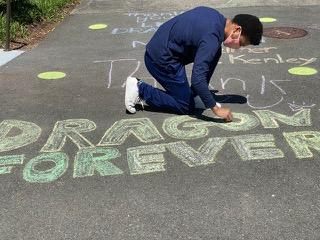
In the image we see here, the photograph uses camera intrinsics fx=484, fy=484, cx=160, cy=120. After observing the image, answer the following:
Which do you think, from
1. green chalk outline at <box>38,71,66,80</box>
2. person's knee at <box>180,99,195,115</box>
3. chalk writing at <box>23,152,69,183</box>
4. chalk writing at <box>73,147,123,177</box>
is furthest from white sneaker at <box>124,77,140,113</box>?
green chalk outline at <box>38,71,66,80</box>

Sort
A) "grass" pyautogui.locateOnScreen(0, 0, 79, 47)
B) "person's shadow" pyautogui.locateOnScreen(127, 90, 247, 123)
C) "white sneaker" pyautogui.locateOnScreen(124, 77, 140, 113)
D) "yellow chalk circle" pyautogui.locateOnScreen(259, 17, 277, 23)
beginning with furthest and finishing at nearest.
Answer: "yellow chalk circle" pyautogui.locateOnScreen(259, 17, 277, 23) < "grass" pyautogui.locateOnScreen(0, 0, 79, 47) < "white sneaker" pyautogui.locateOnScreen(124, 77, 140, 113) < "person's shadow" pyautogui.locateOnScreen(127, 90, 247, 123)

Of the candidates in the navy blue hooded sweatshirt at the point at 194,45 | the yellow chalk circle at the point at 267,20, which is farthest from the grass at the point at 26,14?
the navy blue hooded sweatshirt at the point at 194,45

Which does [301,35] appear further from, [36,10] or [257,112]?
[36,10]

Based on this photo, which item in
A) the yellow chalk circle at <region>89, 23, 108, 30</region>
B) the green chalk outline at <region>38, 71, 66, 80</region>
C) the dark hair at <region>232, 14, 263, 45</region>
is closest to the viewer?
the dark hair at <region>232, 14, 263, 45</region>

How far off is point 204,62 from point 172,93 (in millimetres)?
761

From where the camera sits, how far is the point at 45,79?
6488 mm

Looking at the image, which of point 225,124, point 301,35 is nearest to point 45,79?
point 225,124

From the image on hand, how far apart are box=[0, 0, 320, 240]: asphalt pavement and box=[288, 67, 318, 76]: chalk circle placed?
2 cm

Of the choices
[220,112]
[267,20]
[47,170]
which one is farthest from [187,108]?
[267,20]

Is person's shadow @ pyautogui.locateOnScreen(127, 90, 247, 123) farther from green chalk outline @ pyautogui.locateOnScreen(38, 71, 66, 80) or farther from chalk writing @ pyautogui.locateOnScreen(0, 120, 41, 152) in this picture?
green chalk outline @ pyautogui.locateOnScreen(38, 71, 66, 80)

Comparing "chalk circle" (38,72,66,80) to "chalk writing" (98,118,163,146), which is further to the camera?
"chalk circle" (38,72,66,80)

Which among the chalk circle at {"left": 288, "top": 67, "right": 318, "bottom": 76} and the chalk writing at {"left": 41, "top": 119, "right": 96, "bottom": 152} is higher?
the chalk writing at {"left": 41, "top": 119, "right": 96, "bottom": 152}

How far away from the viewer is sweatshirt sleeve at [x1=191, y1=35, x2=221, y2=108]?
423 centimetres

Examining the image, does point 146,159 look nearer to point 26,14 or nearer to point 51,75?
point 51,75
